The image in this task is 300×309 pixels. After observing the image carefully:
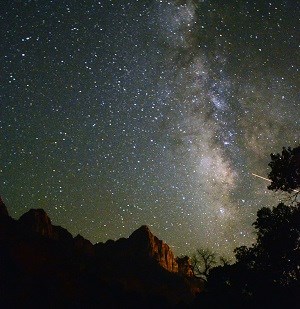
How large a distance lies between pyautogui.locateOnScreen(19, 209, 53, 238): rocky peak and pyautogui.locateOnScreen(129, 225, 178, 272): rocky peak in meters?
27.1

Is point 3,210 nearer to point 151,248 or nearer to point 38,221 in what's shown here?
point 38,221

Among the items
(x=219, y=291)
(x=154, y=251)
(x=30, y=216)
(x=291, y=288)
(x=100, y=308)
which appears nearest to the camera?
(x=291, y=288)

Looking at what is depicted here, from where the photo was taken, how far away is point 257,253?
53.4 feet

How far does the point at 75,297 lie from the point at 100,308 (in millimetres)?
3618

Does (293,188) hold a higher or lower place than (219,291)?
higher

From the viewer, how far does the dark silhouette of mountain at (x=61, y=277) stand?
30547mm

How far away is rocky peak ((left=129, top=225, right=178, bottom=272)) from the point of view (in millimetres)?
85688

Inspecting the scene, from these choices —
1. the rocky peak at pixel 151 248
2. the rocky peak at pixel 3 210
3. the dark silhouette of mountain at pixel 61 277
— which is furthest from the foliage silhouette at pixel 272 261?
the rocky peak at pixel 151 248

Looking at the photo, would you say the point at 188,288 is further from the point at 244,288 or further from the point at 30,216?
the point at 244,288

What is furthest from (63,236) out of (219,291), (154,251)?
(219,291)

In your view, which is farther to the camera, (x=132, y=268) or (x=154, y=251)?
(x=154, y=251)

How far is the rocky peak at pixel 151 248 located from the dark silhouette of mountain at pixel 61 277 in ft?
30.5

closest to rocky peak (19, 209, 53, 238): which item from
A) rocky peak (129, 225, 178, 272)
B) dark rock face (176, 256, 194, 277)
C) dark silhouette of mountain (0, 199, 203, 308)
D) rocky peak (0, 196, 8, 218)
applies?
dark silhouette of mountain (0, 199, 203, 308)

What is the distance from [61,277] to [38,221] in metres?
36.8
